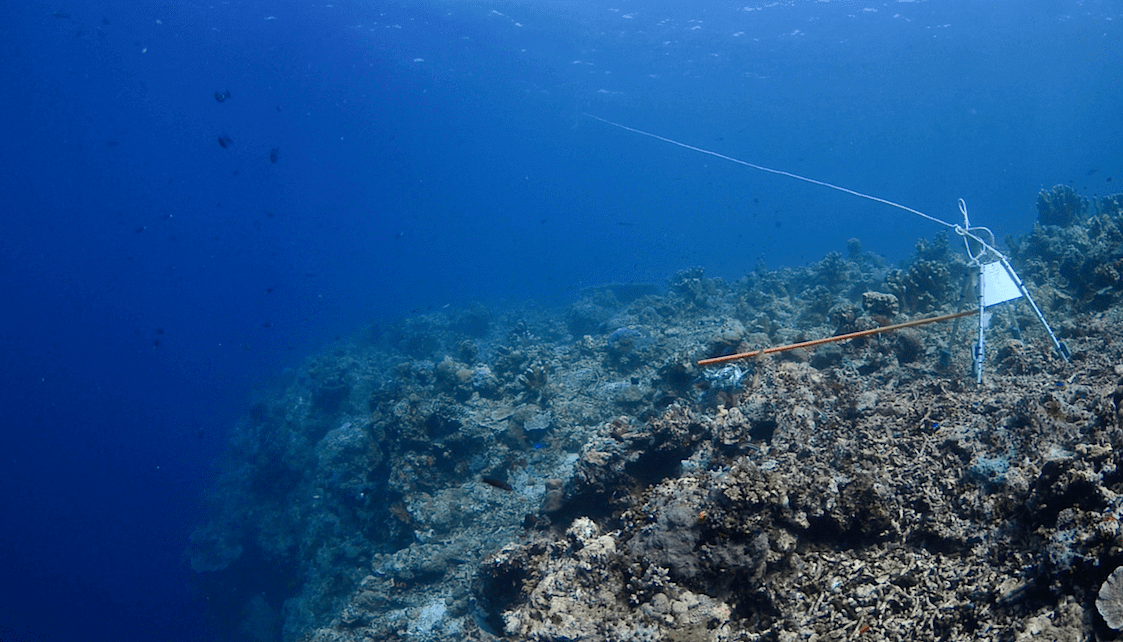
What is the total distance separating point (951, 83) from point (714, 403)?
320 ft

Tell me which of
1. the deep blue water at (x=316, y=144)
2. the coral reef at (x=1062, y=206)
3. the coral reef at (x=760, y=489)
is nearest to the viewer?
the coral reef at (x=760, y=489)

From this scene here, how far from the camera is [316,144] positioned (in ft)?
319

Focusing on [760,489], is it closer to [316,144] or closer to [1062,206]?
[1062,206]

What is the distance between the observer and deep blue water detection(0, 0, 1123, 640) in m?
37.6

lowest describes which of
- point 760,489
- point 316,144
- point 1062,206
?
point 316,144

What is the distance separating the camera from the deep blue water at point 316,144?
37.6 metres

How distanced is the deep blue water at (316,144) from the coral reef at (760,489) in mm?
14592

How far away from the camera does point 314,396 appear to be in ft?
66.3

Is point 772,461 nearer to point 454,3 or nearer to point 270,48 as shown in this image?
point 454,3

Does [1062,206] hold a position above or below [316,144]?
above

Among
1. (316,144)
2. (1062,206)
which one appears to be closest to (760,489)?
(1062,206)

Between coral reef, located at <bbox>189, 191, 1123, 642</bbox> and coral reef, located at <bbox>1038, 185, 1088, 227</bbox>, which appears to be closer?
coral reef, located at <bbox>189, 191, 1123, 642</bbox>

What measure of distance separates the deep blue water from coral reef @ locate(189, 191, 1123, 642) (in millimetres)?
14592

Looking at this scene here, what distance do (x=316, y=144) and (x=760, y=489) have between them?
378 feet
